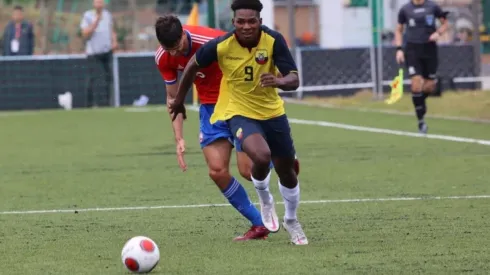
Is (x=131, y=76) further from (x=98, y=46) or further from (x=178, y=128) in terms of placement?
(x=178, y=128)

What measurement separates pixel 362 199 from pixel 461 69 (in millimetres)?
17684

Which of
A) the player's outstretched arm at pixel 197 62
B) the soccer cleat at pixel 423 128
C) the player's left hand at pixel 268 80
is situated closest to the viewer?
the player's left hand at pixel 268 80

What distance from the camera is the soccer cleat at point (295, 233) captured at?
8750 millimetres

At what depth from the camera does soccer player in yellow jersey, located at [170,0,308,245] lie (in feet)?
28.0

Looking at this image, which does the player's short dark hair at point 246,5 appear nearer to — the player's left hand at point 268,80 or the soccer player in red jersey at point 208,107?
the player's left hand at point 268,80

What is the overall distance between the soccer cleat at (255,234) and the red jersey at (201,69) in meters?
1.04

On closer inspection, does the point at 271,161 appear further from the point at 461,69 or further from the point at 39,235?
the point at 461,69

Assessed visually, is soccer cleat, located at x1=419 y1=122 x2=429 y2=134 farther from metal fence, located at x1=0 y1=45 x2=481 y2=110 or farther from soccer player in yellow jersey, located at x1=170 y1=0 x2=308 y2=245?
soccer player in yellow jersey, located at x1=170 y1=0 x2=308 y2=245

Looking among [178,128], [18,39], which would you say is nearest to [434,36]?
[178,128]

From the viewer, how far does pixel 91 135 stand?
65.5ft

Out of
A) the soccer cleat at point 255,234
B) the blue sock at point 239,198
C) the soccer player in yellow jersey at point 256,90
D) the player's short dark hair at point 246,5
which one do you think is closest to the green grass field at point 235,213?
the soccer cleat at point 255,234

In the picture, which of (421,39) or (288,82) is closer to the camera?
(288,82)

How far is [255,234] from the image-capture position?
9117 mm

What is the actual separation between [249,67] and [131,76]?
18.4 meters
